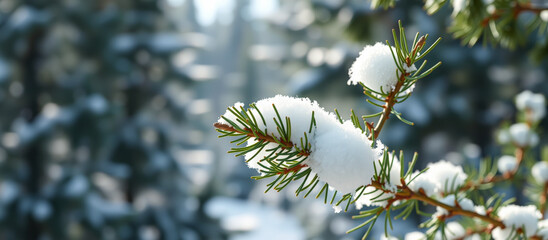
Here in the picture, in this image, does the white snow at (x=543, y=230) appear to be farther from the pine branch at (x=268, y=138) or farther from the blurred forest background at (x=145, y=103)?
the blurred forest background at (x=145, y=103)

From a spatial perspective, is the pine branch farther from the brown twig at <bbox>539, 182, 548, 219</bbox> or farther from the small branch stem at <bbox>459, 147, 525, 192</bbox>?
the brown twig at <bbox>539, 182, 548, 219</bbox>

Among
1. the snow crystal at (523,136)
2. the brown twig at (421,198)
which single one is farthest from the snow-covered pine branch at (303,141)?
the snow crystal at (523,136)

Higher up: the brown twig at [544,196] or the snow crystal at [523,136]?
the snow crystal at [523,136]

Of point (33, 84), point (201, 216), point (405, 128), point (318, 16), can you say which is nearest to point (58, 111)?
point (33, 84)

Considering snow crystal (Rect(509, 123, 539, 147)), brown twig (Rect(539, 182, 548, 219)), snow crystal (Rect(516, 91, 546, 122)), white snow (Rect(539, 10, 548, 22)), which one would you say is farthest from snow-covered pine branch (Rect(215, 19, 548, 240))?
white snow (Rect(539, 10, 548, 22))

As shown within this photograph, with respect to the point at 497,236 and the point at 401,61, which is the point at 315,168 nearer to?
the point at 401,61

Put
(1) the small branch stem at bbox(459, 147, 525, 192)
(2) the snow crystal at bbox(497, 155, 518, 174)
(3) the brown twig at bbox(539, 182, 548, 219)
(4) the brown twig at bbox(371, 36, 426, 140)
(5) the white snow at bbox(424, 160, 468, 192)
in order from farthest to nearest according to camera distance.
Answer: (2) the snow crystal at bbox(497, 155, 518, 174), (3) the brown twig at bbox(539, 182, 548, 219), (1) the small branch stem at bbox(459, 147, 525, 192), (5) the white snow at bbox(424, 160, 468, 192), (4) the brown twig at bbox(371, 36, 426, 140)
